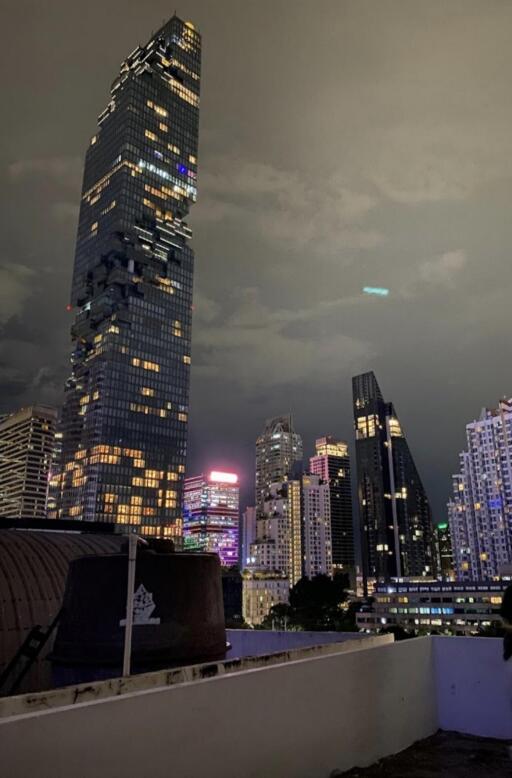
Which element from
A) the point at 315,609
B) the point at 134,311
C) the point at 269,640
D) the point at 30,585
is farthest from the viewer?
the point at 134,311

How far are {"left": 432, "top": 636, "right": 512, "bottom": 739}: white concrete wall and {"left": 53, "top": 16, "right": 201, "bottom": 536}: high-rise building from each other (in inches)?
5473

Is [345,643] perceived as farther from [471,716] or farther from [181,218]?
[181,218]

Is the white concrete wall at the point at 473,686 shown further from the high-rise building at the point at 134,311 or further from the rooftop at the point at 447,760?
the high-rise building at the point at 134,311

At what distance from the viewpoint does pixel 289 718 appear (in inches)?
273

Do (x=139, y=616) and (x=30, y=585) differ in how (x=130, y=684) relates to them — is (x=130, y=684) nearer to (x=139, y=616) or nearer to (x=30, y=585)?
(x=139, y=616)

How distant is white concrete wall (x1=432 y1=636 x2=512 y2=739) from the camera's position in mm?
9031

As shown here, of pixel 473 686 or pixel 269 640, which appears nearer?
pixel 473 686

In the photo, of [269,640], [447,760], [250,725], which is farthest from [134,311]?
[250,725]

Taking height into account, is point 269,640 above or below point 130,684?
below

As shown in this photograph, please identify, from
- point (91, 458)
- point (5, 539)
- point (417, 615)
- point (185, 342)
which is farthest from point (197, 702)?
point (185, 342)

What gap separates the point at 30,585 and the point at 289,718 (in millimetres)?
16842

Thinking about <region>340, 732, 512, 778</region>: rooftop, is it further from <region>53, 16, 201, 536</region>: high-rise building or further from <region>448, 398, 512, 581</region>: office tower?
<region>448, 398, 512, 581</region>: office tower

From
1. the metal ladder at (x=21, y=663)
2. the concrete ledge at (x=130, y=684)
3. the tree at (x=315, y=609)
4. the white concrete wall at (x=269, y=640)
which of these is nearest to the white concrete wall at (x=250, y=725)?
the concrete ledge at (x=130, y=684)

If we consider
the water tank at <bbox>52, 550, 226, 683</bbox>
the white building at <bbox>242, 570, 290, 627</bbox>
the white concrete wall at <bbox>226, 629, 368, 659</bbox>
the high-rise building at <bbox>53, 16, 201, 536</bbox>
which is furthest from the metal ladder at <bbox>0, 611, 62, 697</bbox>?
the white building at <bbox>242, 570, 290, 627</bbox>
